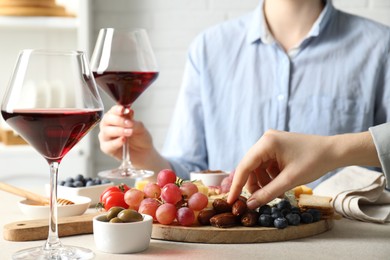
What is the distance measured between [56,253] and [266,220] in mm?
379

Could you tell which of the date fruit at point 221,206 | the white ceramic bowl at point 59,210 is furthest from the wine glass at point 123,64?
the date fruit at point 221,206

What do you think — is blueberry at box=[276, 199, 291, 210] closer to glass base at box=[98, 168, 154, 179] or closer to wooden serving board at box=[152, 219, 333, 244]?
wooden serving board at box=[152, 219, 333, 244]

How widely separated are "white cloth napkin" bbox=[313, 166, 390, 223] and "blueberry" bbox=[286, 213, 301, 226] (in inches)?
7.8

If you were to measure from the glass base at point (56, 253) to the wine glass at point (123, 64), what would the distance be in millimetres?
506

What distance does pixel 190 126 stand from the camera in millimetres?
2365

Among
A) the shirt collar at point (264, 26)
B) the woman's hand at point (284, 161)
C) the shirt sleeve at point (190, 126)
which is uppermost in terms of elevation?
the shirt collar at point (264, 26)

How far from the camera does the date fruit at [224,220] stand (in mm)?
1189

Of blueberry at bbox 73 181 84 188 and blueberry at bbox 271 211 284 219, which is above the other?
blueberry at bbox 271 211 284 219

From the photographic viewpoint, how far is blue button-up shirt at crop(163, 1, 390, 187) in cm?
228

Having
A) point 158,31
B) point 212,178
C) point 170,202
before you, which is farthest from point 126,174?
point 158,31

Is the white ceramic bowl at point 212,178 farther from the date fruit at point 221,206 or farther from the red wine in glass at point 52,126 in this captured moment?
the red wine in glass at point 52,126

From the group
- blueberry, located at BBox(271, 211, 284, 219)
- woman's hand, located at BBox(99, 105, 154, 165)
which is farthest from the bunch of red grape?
woman's hand, located at BBox(99, 105, 154, 165)

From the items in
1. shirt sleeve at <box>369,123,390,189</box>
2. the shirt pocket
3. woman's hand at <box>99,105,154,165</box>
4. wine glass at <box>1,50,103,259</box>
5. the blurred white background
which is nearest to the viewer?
wine glass at <box>1,50,103,259</box>

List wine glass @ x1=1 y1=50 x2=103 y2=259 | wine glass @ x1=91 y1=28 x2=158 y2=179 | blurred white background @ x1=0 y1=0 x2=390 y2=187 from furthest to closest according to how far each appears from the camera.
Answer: blurred white background @ x1=0 y1=0 x2=390 y2=187, wine glass @ x1=91 y1=28 x2=158 y2=179, wine glass @ x1=1 y1=50 x2=103 y2=259
